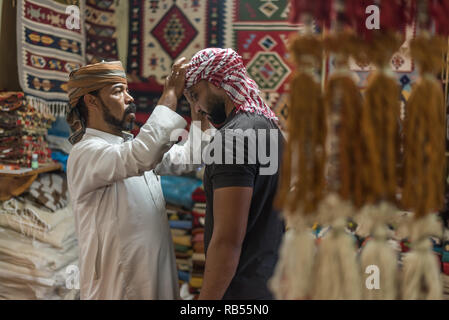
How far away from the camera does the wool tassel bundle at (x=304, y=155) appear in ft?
2.41

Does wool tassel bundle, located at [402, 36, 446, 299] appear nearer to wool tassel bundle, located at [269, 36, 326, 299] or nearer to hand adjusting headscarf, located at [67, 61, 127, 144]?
wool tassel bundle, located at [269, 36, 326, 299]

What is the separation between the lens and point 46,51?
7.26 ft

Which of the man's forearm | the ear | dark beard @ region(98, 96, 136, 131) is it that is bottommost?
the man's forearm

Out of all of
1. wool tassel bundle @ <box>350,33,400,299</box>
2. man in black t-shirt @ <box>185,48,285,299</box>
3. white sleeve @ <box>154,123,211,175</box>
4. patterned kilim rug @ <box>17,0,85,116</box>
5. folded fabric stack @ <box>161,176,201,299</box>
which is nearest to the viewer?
wool tassel bundle @ <box>350,33,400,299</box>

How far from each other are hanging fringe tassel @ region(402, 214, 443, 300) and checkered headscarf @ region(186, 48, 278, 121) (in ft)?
2.24

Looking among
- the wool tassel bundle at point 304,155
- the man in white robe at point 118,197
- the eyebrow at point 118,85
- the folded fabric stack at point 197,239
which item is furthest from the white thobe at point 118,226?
the folded fabric stack at point 197,239

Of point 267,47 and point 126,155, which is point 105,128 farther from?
point 267,47

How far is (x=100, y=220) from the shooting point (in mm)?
1344

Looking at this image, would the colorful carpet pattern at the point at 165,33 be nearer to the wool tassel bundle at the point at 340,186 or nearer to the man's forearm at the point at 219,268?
the man's forearm at the point at 219,268

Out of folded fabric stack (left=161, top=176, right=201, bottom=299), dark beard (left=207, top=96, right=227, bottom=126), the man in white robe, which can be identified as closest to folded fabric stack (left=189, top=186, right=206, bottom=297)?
folded fabric stack (left=161, top=176, right=201, bottom=299)

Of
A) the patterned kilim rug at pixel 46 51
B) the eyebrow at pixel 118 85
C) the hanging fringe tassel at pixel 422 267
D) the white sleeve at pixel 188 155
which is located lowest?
the hanging fringe tassel at pixel 422 267

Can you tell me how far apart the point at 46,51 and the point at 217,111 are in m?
1.35

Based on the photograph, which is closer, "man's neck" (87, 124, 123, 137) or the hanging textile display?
the hanging textile display

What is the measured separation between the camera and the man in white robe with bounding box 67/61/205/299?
1.25m
